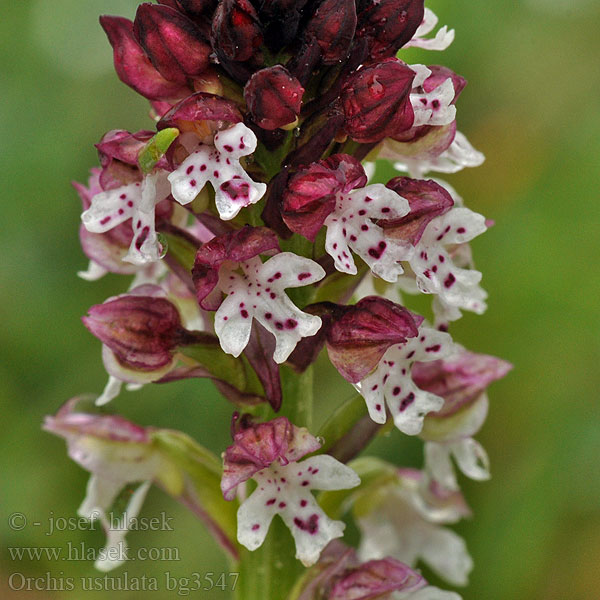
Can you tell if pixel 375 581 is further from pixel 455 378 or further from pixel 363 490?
pixel 455 378

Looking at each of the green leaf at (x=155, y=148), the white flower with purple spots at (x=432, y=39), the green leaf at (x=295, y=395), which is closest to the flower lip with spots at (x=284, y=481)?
the green leaf at (x=295, y=395)

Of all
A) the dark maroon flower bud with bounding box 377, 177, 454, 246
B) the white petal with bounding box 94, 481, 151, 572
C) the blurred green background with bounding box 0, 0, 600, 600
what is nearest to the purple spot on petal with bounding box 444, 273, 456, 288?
the dark maroon flower bud with bounding box 377, 177, 454, 246

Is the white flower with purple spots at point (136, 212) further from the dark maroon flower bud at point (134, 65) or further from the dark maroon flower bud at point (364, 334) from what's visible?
the dark maroon flower bud at point (364, 334)

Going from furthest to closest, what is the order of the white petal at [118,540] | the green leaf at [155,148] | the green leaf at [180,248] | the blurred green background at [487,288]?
the blurred green background at [487,288], the white petal at [118,540], the green leaf at [180,248], the green leaf at [155,148]

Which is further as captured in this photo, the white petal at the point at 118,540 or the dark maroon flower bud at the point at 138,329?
the white petal at the point at 118,540

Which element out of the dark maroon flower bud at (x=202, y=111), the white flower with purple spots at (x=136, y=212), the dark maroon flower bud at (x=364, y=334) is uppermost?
the dark maroon flower bud at (x=202, y=111)

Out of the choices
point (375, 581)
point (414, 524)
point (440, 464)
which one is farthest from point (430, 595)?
point (414, 524)

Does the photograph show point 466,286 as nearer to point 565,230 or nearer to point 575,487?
point 575,487

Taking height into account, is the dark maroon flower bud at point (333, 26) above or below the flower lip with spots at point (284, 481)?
above
